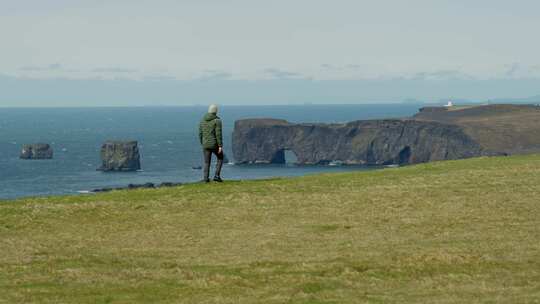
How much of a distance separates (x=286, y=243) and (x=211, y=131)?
35.1ft

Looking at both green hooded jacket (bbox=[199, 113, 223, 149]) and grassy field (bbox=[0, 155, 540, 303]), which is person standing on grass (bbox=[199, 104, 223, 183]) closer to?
green hooded jacket (bbox=[199, 113, 223, 149])

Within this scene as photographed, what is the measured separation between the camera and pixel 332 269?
20984 mm

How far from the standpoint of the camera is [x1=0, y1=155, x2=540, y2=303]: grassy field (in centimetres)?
1909

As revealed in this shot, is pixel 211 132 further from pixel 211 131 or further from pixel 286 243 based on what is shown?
pixel 286 243

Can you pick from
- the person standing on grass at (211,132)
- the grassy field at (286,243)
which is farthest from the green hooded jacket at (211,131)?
the grassy field at (286,243)

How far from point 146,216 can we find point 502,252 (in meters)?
11.0

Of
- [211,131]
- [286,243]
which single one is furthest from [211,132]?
[286,243]

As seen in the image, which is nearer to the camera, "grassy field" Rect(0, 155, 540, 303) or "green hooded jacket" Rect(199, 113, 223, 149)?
"grassy field" Rect(0, 155, 540, 303)

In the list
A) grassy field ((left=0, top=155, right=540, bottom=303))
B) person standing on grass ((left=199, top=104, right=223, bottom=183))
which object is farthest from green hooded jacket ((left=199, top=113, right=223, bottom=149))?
grassy field ((left=0, top=155, right=540, bottom=303))

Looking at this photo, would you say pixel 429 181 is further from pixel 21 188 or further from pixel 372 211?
pixel 21 188

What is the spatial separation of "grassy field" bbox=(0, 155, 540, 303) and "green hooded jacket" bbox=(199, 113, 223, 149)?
163 cm

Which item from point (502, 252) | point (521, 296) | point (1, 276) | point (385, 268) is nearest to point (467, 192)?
point (502, 252)

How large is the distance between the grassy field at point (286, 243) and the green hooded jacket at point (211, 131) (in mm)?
1633

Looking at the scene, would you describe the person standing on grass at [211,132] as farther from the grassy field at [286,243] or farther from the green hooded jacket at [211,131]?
the grassy field at [286,243]
